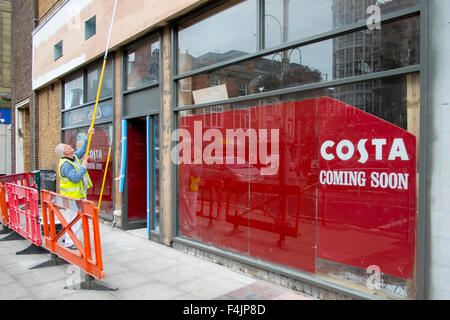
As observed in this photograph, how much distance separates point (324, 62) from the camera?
4.25 meters

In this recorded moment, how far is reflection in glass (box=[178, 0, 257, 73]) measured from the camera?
5.26m

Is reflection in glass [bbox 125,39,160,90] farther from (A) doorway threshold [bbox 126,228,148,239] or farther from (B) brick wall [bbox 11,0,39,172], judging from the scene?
(B) brick wall [bbox 11,0,39,172]

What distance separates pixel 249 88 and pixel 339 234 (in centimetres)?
235

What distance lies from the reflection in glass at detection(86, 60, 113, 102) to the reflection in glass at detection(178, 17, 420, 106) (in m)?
3.64

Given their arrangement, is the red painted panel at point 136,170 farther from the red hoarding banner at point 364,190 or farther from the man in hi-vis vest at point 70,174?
the red hoarding banner at point 364,190

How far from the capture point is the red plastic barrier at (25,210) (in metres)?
5.80

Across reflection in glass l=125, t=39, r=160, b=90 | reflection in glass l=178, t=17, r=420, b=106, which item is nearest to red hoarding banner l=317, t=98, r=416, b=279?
reflection in glass l=178, t=17, r=420, b=106

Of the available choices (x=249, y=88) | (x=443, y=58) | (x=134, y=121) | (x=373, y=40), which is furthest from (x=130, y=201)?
(x=443, y=58)

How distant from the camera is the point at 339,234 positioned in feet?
13.4

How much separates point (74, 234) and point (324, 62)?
3904 millimetres

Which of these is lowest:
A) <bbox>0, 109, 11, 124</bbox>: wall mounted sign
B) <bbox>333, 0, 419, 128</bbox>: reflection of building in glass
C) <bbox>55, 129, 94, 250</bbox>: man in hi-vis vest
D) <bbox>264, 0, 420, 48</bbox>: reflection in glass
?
<bbox>55, 129, 94, 250</bbox>: man in hi-vis vest

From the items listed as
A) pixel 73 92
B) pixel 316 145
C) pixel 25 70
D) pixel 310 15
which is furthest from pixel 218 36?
pixel 25 70

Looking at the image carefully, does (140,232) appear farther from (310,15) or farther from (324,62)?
(310,15)
